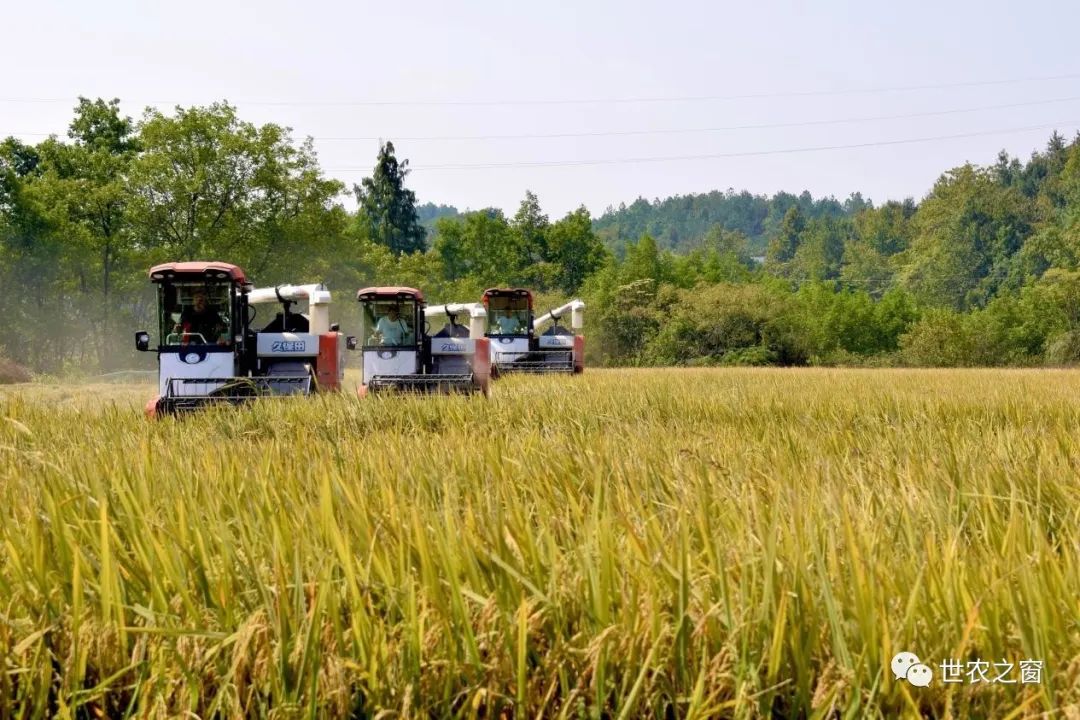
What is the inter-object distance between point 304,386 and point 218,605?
37.0ft

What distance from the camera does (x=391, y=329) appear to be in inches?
656

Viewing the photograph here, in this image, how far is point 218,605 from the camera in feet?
6.89

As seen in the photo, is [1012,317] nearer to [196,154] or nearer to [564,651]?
[196,154]

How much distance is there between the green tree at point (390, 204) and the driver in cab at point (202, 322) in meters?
66.7

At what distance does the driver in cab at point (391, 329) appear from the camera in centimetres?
1664

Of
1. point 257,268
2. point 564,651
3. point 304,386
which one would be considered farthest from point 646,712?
point 257,268

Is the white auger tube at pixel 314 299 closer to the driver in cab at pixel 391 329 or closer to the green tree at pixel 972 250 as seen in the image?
the driver in cab at pixel 391 329

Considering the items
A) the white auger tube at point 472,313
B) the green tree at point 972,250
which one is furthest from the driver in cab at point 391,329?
the green tree at point 972,250

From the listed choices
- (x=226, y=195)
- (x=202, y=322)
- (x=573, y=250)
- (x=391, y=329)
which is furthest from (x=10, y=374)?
(x=573, y=250)

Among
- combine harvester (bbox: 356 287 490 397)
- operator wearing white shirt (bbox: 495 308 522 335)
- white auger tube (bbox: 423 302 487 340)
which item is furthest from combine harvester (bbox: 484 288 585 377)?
combine harvester (bbox: 356 287 490 397)

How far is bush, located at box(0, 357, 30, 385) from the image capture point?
2827 centimetres

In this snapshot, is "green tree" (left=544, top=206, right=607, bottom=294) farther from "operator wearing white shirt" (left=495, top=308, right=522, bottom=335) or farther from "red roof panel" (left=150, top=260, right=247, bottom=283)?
"red roof panel" (left=150, top=260, right=247, bottom=283)

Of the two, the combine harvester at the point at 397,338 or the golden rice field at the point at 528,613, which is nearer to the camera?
the golden rice field at the point at 528,613

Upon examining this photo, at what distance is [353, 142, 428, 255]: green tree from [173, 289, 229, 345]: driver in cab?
66722 millimetres
